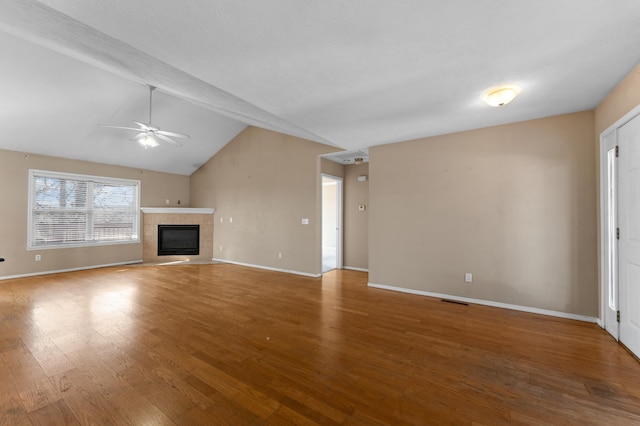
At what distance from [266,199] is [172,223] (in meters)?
3.01

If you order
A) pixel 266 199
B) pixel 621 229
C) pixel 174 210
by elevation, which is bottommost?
pixel 621 229

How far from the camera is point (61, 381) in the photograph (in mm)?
1903

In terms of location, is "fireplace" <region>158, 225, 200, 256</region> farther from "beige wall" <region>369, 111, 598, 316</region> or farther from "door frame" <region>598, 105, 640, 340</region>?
"door frame" <region>598, 105, 640, 340</region>

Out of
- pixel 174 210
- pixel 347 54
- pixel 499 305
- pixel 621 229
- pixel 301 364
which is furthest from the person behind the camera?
pixel 174 210

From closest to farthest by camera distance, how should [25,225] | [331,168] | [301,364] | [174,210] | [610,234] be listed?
1. [301,364]
2. [610,234]
3. [25,225]
4. [331,168]
5. [174,210]

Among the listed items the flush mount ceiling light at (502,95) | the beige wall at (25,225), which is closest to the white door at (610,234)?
the flush mount ceiling light at (502,95)

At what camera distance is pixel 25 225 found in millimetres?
5090

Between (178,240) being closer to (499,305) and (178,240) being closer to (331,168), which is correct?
(331,168)

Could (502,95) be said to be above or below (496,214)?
above

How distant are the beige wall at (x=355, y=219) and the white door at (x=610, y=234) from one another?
373cm

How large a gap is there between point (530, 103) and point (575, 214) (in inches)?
58.5

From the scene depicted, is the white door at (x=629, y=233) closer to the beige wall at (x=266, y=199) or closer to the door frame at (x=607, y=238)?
the door frame at (x=607, y=238)

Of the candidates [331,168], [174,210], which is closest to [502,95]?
[331,168]

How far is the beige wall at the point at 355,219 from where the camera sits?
595 cm
